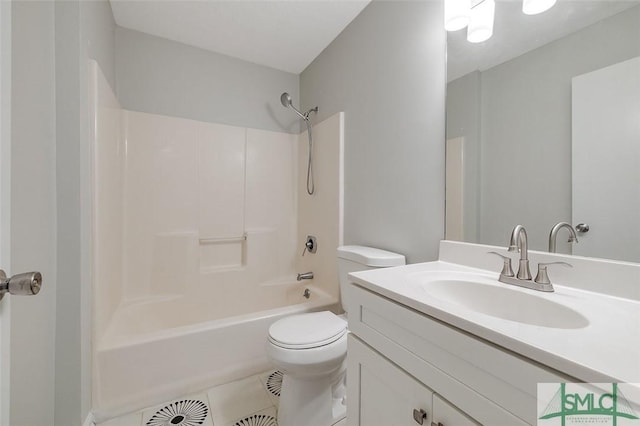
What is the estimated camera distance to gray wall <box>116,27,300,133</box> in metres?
1.77

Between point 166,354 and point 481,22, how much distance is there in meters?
2.07

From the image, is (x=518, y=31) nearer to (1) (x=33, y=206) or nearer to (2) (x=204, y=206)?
(1) (x=33, y=206)

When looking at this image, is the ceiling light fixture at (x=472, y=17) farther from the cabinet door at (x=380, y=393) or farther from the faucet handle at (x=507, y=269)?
the cabinet door at (x=380, y=393)

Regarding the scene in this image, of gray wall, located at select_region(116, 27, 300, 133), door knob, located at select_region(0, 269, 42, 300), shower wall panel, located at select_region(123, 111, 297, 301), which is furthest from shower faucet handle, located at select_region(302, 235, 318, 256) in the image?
door knob, located at select_region(0, 269, 42, 300)

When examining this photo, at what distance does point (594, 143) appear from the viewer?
0.74 meters

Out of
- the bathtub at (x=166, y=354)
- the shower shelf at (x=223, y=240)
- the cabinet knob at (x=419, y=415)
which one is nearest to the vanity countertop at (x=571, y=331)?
the cabinet knob at (x=419, y=415)

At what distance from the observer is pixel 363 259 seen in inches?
52.0

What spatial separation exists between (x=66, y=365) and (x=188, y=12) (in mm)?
1953

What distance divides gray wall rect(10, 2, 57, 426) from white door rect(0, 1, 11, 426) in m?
0.30

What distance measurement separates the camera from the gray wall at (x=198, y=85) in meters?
1.77

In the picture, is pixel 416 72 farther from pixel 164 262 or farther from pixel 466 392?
pixel 164 262

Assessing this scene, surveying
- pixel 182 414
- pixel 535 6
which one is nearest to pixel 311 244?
pixel 182 414

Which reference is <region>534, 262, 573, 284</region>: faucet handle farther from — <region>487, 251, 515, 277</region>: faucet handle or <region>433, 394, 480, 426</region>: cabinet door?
<region>433, 394, 480, 426</region>: cabinet door

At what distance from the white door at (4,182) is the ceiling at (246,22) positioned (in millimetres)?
1351
